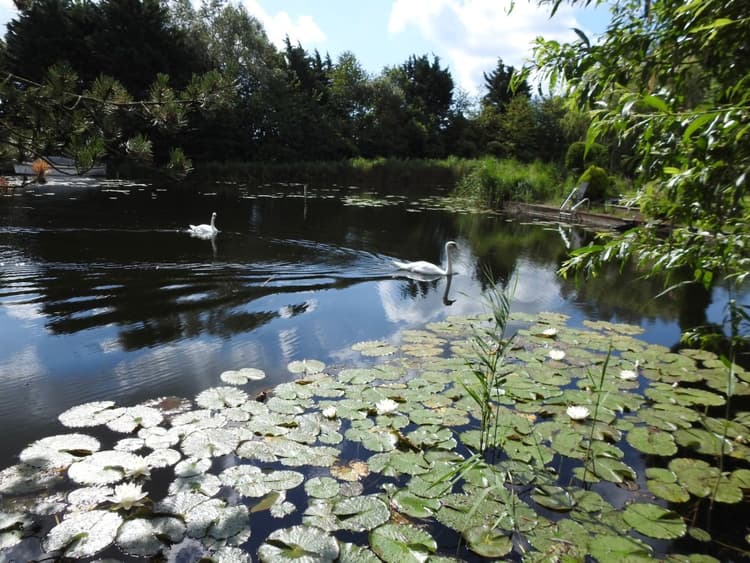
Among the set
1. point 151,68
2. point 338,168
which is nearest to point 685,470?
point 338,168

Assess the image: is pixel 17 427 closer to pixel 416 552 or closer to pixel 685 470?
pixel 416 552

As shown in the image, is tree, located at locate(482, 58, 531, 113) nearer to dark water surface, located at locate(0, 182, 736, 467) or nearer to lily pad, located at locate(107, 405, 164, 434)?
dark water surface, located at locate(0, 182, 736, 467)

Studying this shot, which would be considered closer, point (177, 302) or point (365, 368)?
point (365, 368)

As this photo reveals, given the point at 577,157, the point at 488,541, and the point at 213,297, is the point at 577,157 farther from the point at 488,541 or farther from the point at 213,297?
the point at 488,541

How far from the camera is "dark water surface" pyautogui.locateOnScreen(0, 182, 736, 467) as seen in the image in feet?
12.0

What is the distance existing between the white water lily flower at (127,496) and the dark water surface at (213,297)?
81 cm

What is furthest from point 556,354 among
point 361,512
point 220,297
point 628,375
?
point 220,297

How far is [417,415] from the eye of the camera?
3.02 metres

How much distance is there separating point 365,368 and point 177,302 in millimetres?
2743

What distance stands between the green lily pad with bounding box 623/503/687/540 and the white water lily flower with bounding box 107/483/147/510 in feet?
7.18

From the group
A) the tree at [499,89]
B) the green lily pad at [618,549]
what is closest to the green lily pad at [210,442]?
the green lily pad at [618,549]

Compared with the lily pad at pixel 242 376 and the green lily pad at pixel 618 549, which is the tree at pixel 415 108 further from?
the green lily pad at pixel 618 549

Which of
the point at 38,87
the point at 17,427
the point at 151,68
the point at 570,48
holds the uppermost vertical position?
the point at 151,68

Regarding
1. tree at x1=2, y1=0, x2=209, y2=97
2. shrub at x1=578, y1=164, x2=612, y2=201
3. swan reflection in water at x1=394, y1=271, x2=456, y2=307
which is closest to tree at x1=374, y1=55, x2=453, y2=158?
tree at x1=2, y1=0, x2=209, y2=97
